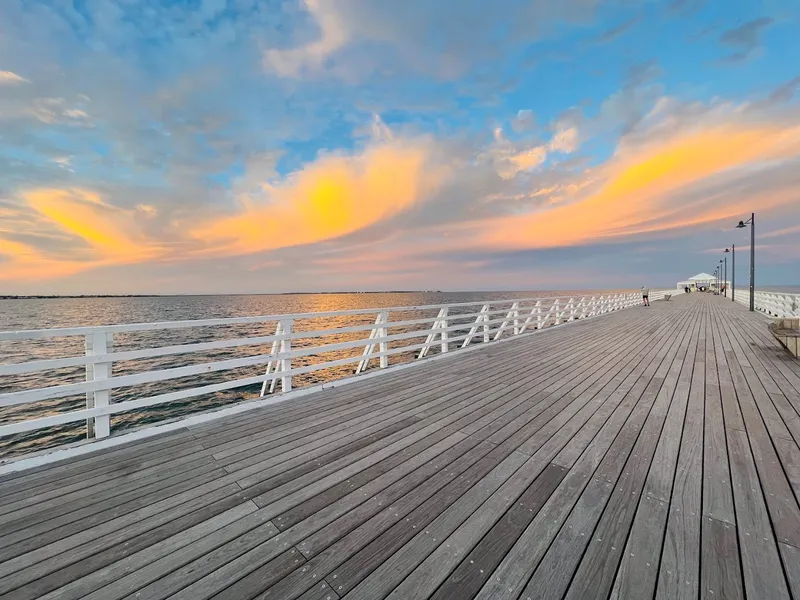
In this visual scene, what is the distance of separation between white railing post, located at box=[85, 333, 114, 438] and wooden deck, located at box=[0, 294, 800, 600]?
35 cm

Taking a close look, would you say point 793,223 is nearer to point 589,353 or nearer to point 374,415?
point 589,353

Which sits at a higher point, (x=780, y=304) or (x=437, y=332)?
(x=780, y=304)

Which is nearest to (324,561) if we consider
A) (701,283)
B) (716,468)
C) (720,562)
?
(720,562)

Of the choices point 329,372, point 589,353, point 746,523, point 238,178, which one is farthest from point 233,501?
point 238,178

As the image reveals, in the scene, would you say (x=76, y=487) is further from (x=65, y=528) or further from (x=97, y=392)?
(x=97, y=392)

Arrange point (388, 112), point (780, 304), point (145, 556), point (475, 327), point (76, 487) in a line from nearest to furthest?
point (145, 556) → point (76, 487) → point (475, 327) → point (780, 304) → point (388, 112)

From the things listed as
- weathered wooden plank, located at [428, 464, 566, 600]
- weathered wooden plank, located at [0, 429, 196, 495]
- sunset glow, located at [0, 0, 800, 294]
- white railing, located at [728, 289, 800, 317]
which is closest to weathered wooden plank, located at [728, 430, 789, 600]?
weathered wooden plank, located at [428, 464, 566, 600]

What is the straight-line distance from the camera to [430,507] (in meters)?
1.80

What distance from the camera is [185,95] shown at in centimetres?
902

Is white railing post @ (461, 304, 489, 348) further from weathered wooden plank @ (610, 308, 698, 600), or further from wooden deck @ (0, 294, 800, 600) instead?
weathered wooden plank @ (610, 308, 698, 600)

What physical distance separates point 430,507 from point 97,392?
119 inches

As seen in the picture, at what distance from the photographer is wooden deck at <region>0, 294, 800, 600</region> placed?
1335 mm

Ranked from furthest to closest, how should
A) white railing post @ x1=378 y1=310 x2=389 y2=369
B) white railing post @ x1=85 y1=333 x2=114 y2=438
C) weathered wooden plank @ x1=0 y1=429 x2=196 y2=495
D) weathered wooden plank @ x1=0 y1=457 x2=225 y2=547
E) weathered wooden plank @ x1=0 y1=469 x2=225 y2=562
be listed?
1. white railing post @ x1=378 y1=310 x2=389 y2=369
2. white railing post @ x1=85 y1=333 x2=114 y2=438
3. weathered wooden plank @ x1=0 y1=429 x2=196 y2=495
4. weathered wooden plank @ x1=0 y1=457 x2=225 y2=547
5. weathered wooden plank @ x1=0 y1=469 x2=225 y2=562

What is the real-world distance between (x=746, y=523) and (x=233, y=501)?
2.80m
